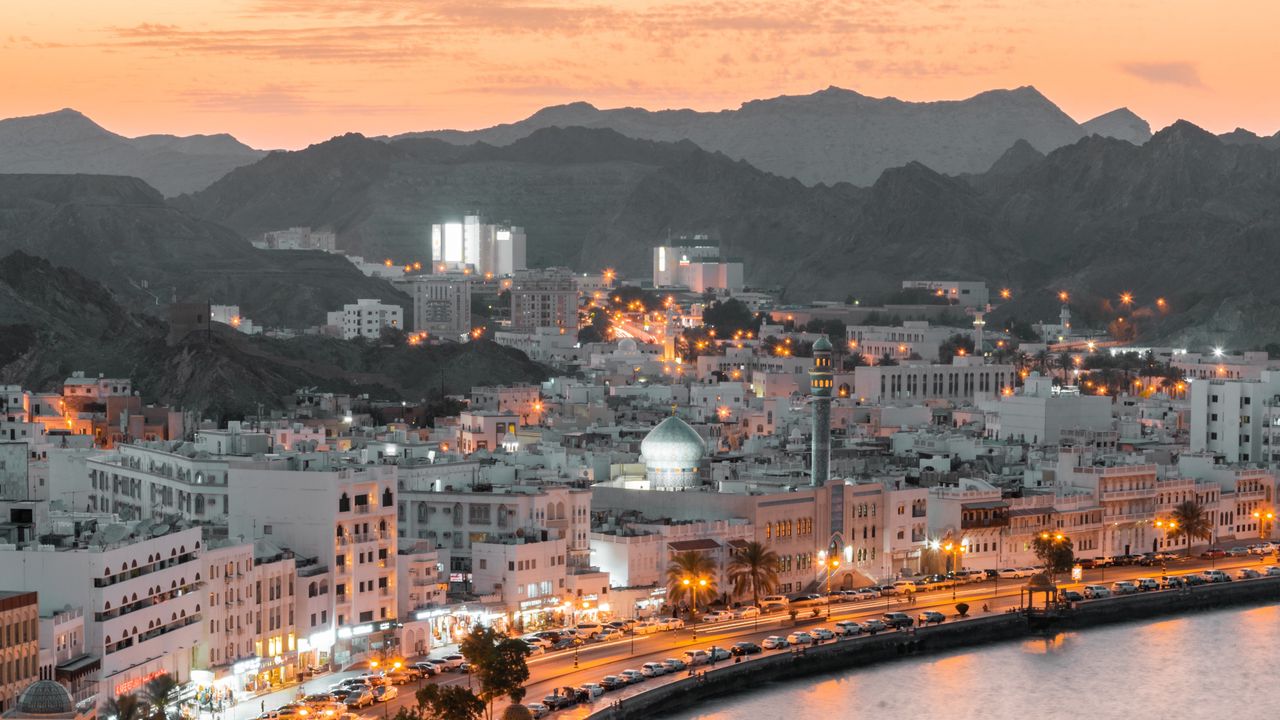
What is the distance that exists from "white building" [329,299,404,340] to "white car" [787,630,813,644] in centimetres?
10710

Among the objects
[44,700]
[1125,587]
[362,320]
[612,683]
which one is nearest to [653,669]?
[612,683]

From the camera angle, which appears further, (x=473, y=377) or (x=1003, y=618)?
(x=473, y=377)

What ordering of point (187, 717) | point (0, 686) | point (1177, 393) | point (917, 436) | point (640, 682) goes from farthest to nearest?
1. point (1177, 393)
2. point (917, 436)
3. point (640, 682)
4. point (187, 717)
5. point (0, 686)

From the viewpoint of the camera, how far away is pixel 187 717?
44.6m

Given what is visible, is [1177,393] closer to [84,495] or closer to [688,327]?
[688,327]

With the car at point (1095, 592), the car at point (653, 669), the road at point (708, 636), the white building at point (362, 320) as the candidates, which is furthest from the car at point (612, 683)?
the white building at point (362, 320)

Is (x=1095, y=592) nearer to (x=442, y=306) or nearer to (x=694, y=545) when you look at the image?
(x=694, y=545)

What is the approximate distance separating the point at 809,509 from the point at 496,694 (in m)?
18.8

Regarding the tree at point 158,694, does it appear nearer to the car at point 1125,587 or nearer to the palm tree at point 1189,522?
the car at point 1125,587

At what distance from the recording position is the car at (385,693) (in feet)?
160

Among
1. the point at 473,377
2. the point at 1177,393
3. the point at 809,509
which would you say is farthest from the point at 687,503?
the point at 473,377

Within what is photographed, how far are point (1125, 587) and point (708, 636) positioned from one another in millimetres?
15974

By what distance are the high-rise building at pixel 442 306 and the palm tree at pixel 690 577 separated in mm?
121183

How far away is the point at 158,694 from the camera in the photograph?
142ft
